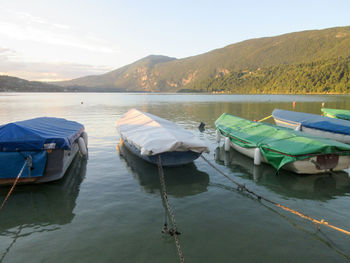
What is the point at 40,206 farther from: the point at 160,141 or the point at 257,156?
the point at 257,156

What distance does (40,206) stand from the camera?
11.5 metres

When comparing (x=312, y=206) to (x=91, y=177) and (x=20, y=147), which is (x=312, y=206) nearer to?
(x=91, y=177)

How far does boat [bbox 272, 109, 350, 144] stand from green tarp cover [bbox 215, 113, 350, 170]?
928cm

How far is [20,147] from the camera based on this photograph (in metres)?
12.5

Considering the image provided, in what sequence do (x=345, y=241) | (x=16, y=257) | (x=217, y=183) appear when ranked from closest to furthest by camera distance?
(x=16, y=257) → (x=345, y=241) → (x=217, y=183)

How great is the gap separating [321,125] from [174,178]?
66.6ft

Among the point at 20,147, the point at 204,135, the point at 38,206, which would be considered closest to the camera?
the point at 38,206

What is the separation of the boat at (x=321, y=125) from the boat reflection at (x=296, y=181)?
9.94m

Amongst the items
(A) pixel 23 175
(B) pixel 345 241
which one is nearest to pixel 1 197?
(A) pixel 23 175

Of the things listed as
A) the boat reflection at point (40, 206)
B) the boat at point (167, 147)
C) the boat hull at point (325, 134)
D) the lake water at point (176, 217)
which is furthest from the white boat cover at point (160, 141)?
the boat hull at point (325, 134)

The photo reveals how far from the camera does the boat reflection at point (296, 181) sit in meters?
13.1

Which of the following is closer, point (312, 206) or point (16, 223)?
point (16, 223)

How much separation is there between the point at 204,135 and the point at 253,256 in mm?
Result: 23003

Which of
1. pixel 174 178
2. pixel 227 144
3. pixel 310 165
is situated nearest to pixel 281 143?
pixel 310 165
